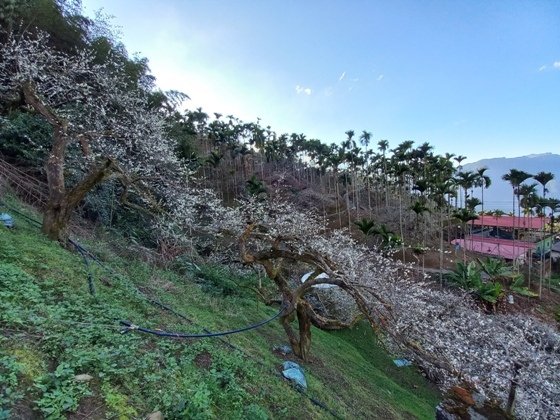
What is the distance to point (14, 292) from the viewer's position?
3369mm

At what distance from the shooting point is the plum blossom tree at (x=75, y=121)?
577 centimetres

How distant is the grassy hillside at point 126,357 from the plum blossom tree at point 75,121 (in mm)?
1061

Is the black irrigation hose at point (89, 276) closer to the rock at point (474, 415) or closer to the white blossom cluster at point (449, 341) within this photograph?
the white blossom cluster at point (449, 341)

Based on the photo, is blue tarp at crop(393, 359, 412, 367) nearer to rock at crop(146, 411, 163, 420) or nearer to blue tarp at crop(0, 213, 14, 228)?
rock at crop(146, 411, 163, 420)

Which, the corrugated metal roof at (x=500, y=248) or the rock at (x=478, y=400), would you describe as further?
the corrugated metal roof at (x=500, y=248)

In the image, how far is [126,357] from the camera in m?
Result: 3.07

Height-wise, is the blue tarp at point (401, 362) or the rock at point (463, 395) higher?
the rock at point (463, 395)

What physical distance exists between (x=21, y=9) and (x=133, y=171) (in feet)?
23.4

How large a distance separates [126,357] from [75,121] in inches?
315

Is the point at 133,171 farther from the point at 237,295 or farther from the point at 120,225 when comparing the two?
the point at 237,295

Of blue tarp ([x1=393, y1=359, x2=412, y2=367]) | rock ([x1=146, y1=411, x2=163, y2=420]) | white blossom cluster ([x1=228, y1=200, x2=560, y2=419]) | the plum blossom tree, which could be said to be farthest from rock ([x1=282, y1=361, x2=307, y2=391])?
blue tarp ([x1=393, y1=359, x2=412, y2=367])

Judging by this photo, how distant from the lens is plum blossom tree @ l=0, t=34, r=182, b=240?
5.77 metres

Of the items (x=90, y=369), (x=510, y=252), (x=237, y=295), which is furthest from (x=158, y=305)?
(x=510, y=252)

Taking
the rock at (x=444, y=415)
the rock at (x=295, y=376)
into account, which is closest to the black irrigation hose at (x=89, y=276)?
the rock at (x=295, y=376)
